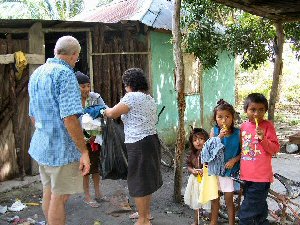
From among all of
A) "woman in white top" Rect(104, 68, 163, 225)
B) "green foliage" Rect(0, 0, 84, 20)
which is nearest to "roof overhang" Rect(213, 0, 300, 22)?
"woman in white top" Rect(104, 68, 163, 225)

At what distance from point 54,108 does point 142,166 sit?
4.28 feet

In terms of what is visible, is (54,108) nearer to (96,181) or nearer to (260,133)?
(260,133)

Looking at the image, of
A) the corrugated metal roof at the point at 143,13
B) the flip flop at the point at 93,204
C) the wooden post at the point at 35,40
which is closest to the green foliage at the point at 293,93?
the corrugated metal roof at the point at 143,13

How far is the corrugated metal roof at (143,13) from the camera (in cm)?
791

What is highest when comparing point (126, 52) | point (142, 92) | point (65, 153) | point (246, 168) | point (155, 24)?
point (155, 24)

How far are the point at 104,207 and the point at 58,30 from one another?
3325 mm

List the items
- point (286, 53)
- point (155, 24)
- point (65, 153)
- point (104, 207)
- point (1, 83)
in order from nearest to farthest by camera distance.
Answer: point (65, 153) < point (104, 207) < point (1, 83) < point (155, 24) < point (286, 53)

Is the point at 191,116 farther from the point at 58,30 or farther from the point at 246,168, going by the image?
the point at 246,168

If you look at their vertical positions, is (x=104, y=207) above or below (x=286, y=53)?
below

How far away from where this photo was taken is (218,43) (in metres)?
8.15

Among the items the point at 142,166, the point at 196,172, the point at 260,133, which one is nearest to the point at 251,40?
the point at 196,172

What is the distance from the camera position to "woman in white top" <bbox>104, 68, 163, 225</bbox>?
4.16m

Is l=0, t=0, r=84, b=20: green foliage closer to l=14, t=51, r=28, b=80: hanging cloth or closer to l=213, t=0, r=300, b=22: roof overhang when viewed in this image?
l=14, t=51, r=28, b=80: hanging cloth

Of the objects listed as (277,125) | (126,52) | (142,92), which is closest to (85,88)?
(142,92)
